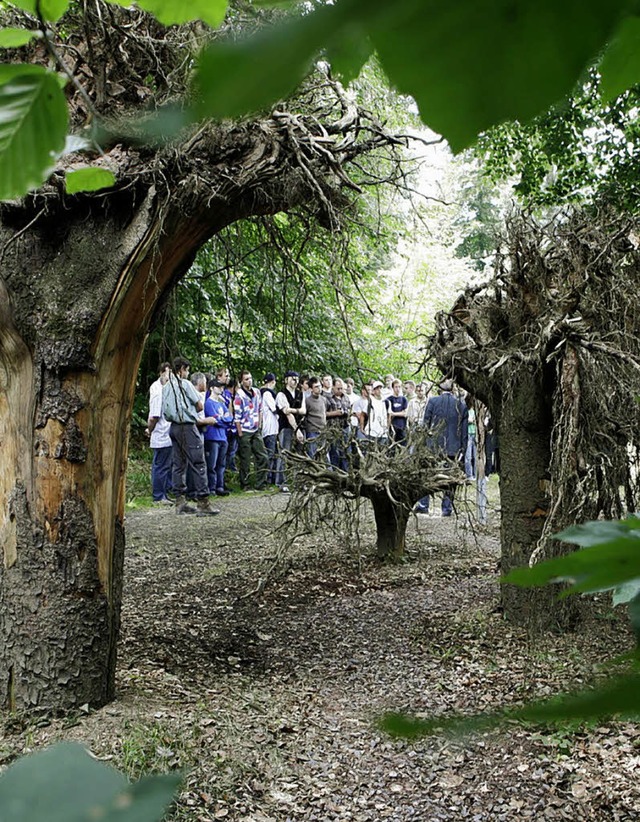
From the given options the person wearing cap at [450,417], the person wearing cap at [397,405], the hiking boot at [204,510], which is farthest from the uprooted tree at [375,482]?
the person wearing cap at [397,405]

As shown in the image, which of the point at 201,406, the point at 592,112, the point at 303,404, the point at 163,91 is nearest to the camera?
the point at 163,91

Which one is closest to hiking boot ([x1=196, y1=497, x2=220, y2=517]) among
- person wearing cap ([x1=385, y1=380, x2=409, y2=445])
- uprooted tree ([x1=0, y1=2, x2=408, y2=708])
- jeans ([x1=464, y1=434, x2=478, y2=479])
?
person wearing cap ([x1=385, y1=380, x2=409, y2=445])

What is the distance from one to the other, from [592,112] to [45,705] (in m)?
5.14

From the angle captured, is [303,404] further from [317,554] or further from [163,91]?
[163,91]

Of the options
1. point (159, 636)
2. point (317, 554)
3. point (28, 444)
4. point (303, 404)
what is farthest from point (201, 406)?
point (28, 444)

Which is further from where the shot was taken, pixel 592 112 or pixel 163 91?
pixel 592 112

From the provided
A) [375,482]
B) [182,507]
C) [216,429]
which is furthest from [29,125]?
[216,429]

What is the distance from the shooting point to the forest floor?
2.77m

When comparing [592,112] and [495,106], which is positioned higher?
[592,112]

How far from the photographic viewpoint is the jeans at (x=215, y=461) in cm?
926

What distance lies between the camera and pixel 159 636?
4.38 meters

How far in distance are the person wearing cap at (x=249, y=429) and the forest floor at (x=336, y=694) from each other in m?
3.39

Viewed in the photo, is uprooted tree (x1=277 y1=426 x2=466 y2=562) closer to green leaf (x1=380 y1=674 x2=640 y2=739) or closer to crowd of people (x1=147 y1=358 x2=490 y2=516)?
crowd of people (x1=147 y1=358 x2=490 y2=516)

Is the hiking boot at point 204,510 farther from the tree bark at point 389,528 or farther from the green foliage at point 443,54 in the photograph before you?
the green foliage at point 443,54
